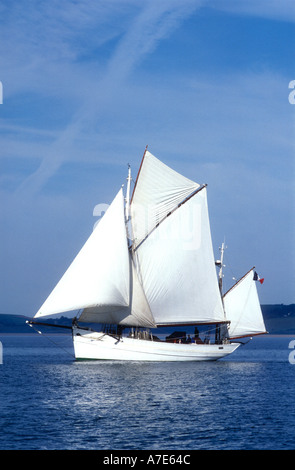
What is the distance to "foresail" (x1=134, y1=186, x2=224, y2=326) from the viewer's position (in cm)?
7294

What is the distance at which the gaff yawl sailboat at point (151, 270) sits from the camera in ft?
222

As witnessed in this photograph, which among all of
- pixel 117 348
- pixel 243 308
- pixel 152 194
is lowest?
pixel 117 348

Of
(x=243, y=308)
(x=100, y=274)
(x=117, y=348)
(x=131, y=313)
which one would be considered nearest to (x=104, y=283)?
(x=100, y=274)

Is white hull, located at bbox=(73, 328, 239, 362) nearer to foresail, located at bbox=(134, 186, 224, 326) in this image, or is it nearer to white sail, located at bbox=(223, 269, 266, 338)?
foresail, located at bbox=(134, 186, 224, 326)

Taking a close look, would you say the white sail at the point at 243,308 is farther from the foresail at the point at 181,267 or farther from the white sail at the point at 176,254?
A: the foresail at the point at 181,267

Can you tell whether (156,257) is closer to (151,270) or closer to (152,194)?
(151,270)

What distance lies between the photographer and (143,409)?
4131cm

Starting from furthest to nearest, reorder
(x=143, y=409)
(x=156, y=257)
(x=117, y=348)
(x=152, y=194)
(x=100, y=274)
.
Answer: (x=152, y=194)
(x=156, y=257)
(x=117, y=348)
(x=100, y=274)
(x=143, y=409)

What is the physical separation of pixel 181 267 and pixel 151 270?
3154 millimetres

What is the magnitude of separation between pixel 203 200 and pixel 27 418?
4269cm

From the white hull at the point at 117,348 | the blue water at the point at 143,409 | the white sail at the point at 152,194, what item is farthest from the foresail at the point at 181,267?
the blue water at the point at 143,409

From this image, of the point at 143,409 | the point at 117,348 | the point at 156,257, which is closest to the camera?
the point at 143,409

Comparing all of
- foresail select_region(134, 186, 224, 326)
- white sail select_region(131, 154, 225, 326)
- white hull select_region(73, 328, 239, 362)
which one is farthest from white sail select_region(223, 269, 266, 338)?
white hull select_region(73, 328, 239, 362)

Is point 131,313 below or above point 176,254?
below
